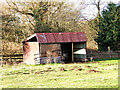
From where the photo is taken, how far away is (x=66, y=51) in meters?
23.2

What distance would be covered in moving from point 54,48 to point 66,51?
2.41 meters

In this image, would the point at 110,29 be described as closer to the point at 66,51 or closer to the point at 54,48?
the point at 66,51

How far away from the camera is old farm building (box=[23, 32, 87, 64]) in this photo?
→ 20281 mm

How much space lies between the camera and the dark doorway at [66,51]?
22.7 meters

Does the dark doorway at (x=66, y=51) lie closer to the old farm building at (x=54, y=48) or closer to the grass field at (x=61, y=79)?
the old farm building at (x=54, y=48)

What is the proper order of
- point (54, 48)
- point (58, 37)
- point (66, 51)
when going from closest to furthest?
point (54, 48)
point (58, 37)
point (66, 51)

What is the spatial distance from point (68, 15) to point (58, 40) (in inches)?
293

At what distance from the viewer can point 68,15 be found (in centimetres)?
2761

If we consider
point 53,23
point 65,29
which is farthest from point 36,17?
point 65,29

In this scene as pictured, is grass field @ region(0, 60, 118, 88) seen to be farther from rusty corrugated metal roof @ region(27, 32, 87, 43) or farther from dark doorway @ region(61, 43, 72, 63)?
dark doorway @ region(61, 43, 72, 63)

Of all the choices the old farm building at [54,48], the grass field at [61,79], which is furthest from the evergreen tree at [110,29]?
the grass field at [61,79]

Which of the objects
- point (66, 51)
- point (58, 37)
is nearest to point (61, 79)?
point (58, 37)

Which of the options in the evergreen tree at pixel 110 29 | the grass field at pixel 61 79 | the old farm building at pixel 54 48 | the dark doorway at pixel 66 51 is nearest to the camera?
the grass field at pixel 61 79

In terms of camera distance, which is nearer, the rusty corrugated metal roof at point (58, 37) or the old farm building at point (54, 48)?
the old farm building at point (54, 48)
